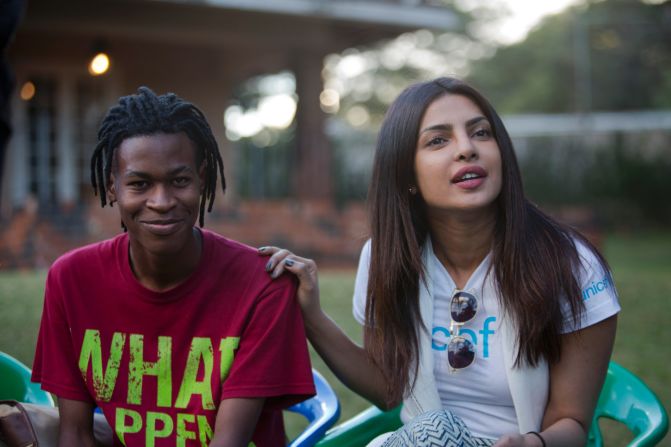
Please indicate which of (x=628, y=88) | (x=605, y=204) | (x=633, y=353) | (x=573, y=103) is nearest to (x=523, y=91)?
(x=573, y=103)

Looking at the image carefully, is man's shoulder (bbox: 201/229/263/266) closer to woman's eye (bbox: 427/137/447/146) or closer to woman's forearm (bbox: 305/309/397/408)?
woman's forearm (bbox: 305/309/397/408)

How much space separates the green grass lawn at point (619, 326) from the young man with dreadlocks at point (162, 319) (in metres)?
1.84

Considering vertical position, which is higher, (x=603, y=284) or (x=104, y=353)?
(x=603, y=284)

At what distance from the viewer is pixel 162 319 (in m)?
2.24

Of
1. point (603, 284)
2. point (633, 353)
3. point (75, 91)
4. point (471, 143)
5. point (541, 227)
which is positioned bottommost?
point (633, 353)

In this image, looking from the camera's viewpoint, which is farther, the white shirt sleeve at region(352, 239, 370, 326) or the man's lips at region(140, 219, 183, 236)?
the white shirt sleeve at region(352, 239, 370, 326)

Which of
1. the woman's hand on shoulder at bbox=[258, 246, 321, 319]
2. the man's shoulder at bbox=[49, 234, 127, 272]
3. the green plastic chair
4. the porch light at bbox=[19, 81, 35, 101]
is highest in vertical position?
the porch light at bbox=[19, 81, 35, 101]

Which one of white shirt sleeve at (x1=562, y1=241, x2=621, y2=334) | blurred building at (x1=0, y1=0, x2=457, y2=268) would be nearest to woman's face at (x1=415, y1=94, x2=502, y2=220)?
white shirt sleeve at (x1=562, y1=241, x2=621, y2=334)

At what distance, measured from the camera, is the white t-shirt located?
2213 mm

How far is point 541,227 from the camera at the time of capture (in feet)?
7.82

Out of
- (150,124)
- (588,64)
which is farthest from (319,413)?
(588,64)

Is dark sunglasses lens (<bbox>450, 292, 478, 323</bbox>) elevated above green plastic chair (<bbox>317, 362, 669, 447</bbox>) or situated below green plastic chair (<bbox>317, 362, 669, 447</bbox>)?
above

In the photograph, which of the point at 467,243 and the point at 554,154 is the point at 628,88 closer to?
the point at 554,154

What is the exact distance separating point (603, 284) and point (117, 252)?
141cm
